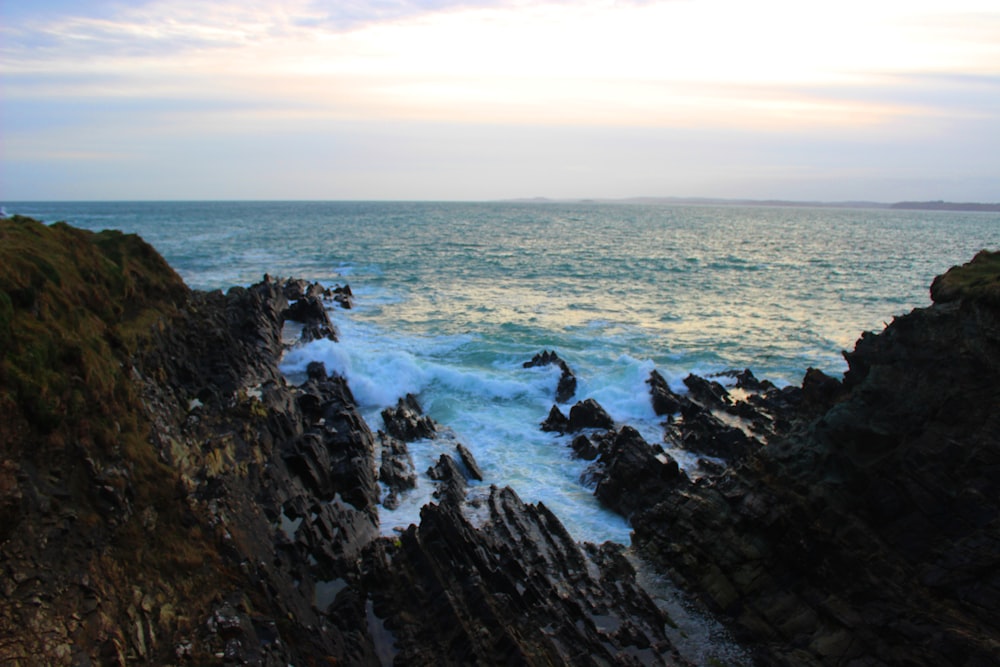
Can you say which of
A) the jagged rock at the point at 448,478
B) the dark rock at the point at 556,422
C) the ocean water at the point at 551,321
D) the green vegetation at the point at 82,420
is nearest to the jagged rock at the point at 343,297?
the ocean water at the point at 551,321

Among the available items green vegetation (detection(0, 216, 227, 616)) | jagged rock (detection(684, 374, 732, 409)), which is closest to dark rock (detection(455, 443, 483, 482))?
green vegetation (detection(0, 216, 227, 616))

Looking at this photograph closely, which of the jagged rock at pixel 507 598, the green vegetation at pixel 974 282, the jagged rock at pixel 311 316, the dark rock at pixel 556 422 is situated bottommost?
the jagged rock at pixel 507 598

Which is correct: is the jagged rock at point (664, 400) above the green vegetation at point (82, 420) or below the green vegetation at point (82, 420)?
below

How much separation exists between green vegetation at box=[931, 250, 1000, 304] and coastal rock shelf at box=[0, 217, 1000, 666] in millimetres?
65

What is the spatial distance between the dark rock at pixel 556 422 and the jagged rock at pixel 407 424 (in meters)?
4.41

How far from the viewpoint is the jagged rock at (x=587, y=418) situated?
24234mm

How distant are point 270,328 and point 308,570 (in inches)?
726

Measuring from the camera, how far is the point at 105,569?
9.71 meters

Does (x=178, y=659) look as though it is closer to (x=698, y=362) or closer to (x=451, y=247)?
(x=698, y=362)

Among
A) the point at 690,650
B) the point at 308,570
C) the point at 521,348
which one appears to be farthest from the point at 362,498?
the point at 521,348

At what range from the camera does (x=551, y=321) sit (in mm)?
41938

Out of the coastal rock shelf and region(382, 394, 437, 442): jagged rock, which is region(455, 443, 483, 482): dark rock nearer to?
the coastal rock shelf

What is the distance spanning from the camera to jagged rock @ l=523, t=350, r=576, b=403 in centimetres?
2803

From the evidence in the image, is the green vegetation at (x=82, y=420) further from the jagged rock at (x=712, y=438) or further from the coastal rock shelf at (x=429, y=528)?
the jagged rock at (x=712, y=438)
